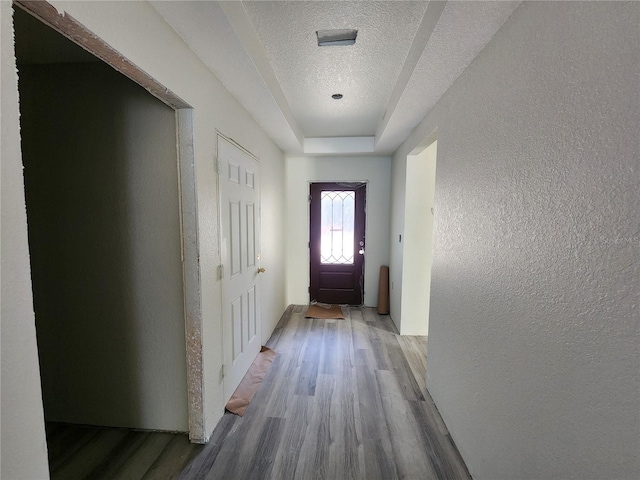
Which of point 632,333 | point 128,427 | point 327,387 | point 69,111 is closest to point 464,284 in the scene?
point 632,333

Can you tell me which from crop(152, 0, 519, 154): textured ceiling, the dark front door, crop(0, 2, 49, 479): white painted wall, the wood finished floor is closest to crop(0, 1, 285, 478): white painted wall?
crop(0, 2, 49, 479): white painted wall

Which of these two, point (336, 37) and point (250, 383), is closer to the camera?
point (336, 37)

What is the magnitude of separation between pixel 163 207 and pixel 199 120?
55cm

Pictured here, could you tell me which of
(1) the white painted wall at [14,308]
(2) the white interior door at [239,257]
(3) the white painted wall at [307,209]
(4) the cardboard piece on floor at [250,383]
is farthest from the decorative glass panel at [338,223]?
(1) the white painted wall at [14,308]

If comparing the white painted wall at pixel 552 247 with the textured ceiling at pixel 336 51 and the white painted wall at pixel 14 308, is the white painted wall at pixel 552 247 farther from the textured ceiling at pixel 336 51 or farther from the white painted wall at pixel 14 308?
the white painted wall at pixel 14 308

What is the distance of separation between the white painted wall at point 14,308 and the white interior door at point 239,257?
3.68 ft

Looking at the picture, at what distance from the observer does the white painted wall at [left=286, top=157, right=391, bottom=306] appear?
3924mm

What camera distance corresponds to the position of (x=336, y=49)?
1.70m

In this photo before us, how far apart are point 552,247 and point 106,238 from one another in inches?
87.0

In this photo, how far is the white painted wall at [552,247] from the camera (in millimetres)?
672

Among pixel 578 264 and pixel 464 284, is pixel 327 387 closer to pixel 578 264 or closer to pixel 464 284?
pixel 464 284

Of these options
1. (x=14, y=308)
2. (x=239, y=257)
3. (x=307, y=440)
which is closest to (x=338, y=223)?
(x=239, y=257)

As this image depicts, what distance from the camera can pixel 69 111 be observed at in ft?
5.03

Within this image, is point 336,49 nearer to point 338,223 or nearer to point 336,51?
point 336,51
